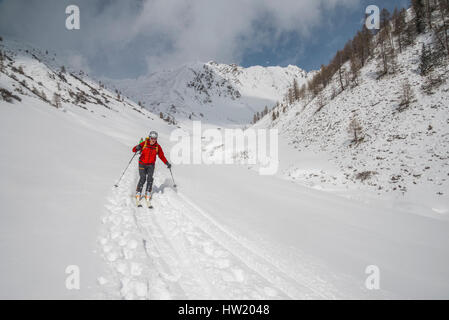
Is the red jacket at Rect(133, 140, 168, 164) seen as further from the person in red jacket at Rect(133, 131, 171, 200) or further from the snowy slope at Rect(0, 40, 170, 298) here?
the snowy slope at Rect(0, 40, 170, 298)

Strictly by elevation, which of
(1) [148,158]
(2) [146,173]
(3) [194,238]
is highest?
(1) [148,158]

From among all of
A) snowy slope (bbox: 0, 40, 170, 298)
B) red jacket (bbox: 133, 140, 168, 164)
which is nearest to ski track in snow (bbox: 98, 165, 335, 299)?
snowy slope (bbox: 0, 40, 170, 298)

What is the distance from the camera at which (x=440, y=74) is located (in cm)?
1892

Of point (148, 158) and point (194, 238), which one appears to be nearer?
point (194, 238)

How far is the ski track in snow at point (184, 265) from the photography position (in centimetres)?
304

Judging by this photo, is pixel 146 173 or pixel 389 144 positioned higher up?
pixel 389 144

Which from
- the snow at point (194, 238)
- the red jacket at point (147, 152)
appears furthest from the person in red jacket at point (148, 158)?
the snow at point (194, 238)

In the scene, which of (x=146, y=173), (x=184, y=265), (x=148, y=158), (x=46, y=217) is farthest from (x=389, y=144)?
(x=46, y=217)

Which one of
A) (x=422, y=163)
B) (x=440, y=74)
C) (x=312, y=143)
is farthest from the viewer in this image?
(x=312, y=143)

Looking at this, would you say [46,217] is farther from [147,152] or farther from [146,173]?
[147,152]

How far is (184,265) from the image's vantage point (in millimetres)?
3670

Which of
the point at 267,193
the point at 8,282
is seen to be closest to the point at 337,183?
the point at 267,193

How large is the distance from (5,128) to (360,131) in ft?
97.5
